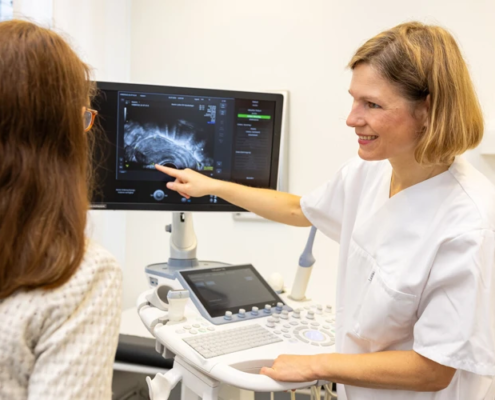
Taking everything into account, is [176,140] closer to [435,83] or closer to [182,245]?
[182,245]

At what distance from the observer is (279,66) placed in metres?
2.29

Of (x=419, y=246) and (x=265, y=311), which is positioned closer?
(x=419, y=246)

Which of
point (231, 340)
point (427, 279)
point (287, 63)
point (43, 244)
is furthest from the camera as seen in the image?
point (287, 63)

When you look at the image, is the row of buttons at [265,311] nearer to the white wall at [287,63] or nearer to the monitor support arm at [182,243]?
the monitor support arm at [182,243]

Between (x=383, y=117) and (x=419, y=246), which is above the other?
(x=383, y=117)

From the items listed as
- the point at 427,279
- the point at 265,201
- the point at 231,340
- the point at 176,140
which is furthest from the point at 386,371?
the point at 176,140

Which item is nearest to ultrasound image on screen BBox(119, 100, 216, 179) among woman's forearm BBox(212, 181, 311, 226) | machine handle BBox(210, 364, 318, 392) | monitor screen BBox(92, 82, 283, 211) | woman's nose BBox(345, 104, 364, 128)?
monitor screen BBox(92, 82, 283, 211)

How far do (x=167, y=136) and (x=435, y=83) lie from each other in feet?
2.78

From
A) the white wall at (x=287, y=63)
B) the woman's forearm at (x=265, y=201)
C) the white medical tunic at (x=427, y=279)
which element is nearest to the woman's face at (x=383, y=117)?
the white medical tunic at (x=427, y=279)

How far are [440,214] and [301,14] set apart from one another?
1420mm

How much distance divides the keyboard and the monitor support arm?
0.40 m

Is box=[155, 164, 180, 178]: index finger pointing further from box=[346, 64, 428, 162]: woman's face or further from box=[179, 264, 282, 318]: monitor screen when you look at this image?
box=[346, 64, 428, 162]: woman's face

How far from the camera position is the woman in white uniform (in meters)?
1.03

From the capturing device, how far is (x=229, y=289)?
1.56m
